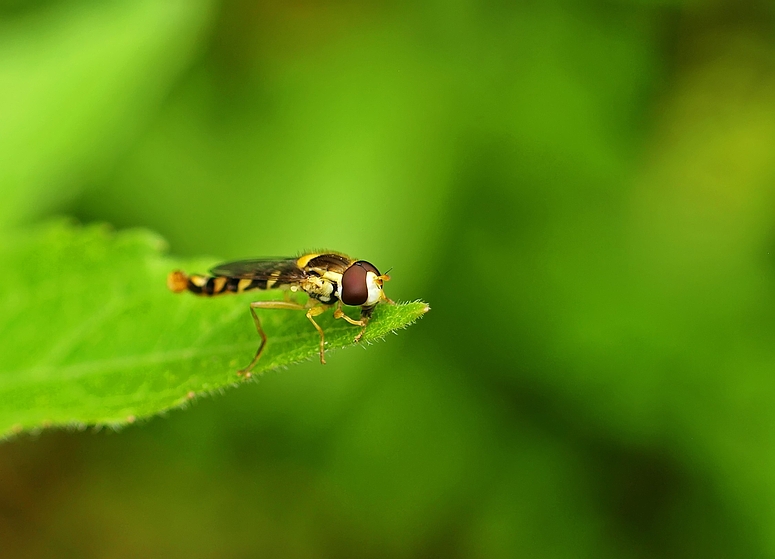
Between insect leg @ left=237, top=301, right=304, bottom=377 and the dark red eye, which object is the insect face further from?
insect leg @ left=237, top=301, right=304, bottom=377

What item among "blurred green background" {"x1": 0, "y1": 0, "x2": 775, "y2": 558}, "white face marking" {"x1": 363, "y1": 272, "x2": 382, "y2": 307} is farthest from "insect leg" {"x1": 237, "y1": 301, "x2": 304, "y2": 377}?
"blurred green background" {"x1": 0, "y1": 0, "x2": 775, "y2": 558}

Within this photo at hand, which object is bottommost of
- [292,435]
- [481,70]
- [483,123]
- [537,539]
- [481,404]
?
[537,539]

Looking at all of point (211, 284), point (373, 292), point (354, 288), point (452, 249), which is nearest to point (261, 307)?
point (211, 284)

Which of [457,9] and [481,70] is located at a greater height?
[457,9]

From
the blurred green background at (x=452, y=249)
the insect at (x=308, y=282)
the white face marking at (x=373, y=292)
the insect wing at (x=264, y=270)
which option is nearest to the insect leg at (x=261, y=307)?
the insect at (x=308, y=282)

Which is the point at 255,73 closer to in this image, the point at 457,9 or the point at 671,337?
the point at 457,9

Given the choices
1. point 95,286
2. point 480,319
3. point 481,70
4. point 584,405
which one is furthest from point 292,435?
point 481,70

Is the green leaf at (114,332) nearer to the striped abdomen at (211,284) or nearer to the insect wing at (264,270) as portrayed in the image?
the striped abdomen at (211,284)
